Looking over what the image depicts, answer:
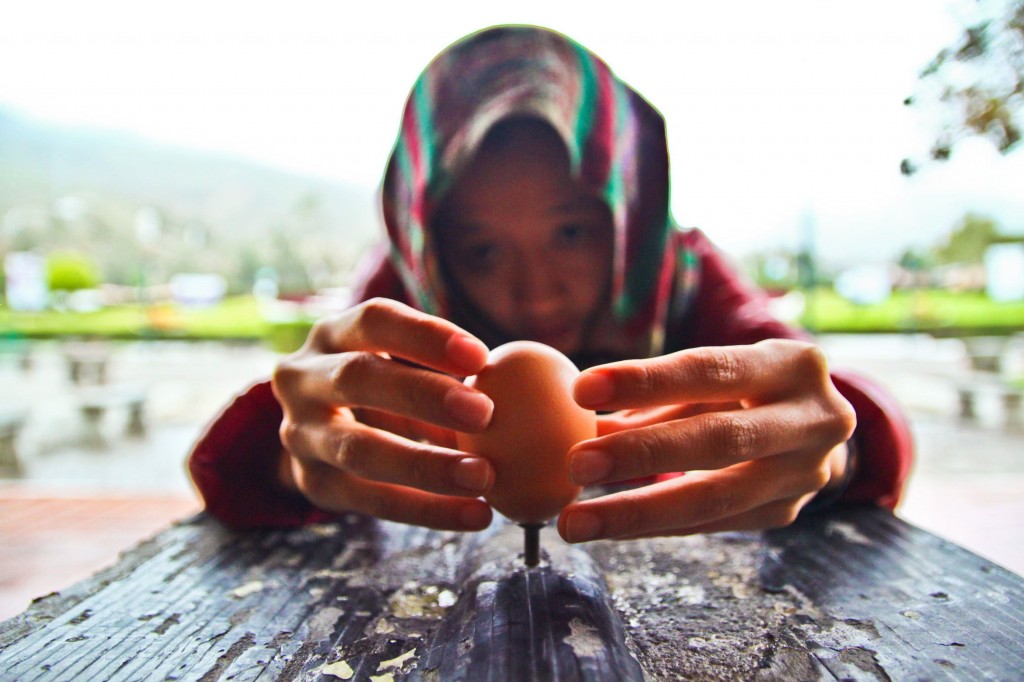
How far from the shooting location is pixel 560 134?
74 centimetres

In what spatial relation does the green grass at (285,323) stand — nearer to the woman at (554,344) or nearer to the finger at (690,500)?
the woman at (554,344)

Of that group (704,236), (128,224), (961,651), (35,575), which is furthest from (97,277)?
(961,651)

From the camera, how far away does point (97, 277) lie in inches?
79.2

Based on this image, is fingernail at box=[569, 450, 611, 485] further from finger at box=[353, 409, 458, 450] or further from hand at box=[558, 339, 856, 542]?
finger at box=[353, 409, 458, 450]

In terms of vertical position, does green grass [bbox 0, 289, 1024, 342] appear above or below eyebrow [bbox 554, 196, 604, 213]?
below

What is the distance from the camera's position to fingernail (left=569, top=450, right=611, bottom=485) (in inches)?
14.7

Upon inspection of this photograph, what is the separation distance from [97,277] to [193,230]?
34 centimetres

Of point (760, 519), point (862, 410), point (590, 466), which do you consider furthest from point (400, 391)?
point (862, 410)

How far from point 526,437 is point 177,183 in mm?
2249

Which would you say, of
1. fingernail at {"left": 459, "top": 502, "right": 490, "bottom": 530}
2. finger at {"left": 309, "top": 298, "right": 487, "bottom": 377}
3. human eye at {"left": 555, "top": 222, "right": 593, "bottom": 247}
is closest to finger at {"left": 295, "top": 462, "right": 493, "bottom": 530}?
fingernail at {"left": 459, "top": 502, "right": 490, "bottom": 530}

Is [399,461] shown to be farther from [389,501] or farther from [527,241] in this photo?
[527,241]

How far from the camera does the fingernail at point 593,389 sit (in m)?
0.38

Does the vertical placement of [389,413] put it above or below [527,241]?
below

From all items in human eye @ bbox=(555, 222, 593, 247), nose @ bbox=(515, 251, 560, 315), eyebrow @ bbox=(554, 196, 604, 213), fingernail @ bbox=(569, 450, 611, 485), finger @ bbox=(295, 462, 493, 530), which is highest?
eyebrow @ bbox=(554, 196, 604, 213)
